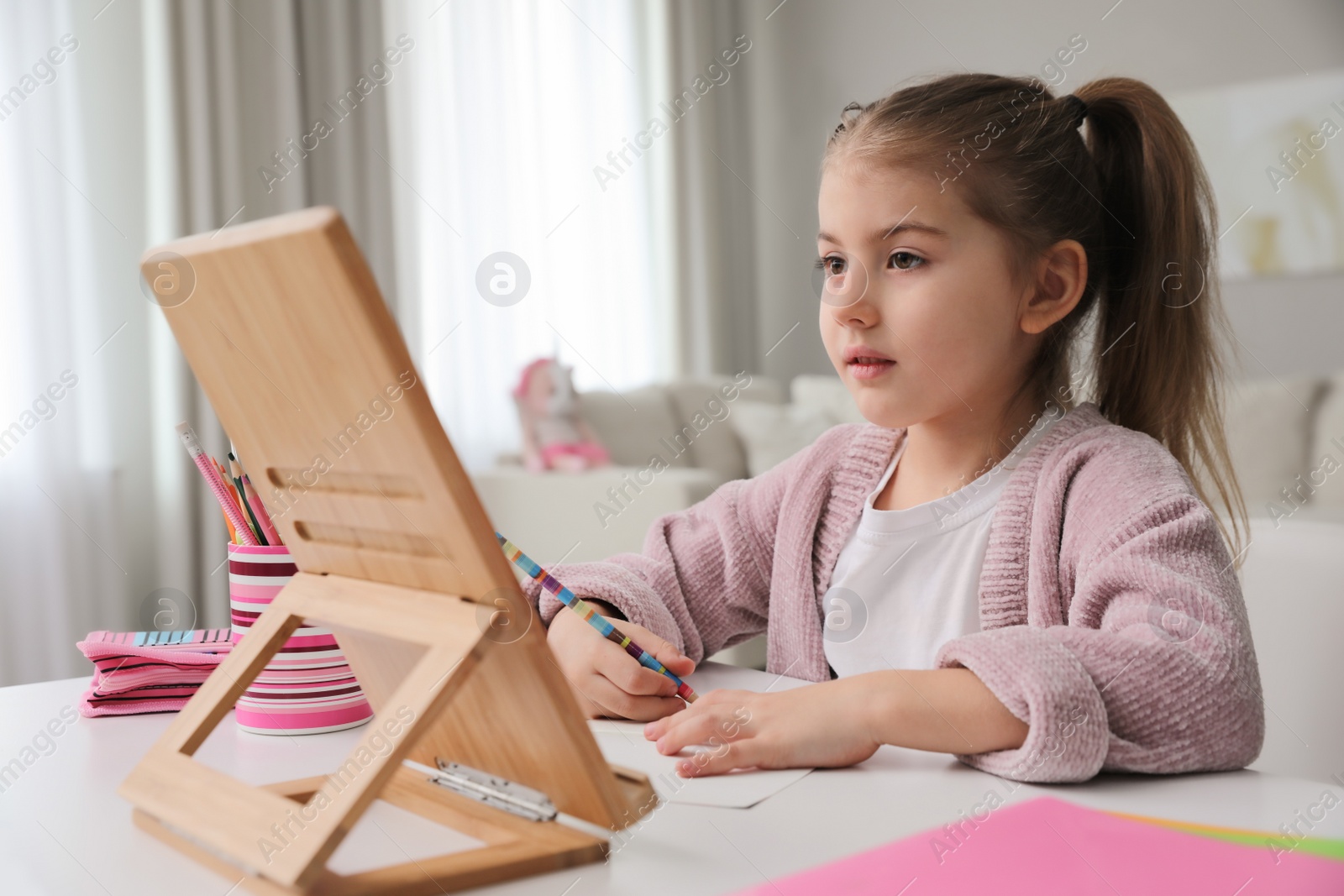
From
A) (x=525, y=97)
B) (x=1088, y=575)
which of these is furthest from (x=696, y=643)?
(x=525, y=97)

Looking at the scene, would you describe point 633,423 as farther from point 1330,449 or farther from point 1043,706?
point 1043,706

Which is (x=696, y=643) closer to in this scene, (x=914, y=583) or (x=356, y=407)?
(x=914, y=583)

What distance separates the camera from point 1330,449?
2.64 metres

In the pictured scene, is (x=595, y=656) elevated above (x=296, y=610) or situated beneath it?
situated beneath

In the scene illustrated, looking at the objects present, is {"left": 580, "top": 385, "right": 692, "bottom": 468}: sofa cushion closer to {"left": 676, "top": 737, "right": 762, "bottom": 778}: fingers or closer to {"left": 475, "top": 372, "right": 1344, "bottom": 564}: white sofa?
{"left": 475, "top": 372, "right": 1344, "bottom": 564}: white sofa

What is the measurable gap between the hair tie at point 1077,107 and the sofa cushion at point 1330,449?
1.91 m

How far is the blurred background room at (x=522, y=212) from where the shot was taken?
261cm

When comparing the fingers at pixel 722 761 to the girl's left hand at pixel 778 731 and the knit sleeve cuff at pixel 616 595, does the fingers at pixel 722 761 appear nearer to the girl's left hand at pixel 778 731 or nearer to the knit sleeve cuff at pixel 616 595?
the girl's left hand at pixel 778 731

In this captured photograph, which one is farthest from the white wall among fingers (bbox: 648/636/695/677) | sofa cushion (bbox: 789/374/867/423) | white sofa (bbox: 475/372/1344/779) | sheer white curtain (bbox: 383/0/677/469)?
fingers (bbox: 648/636/695/677)

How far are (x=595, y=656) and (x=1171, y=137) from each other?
2.04 feet

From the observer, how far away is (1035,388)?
3.13 ft

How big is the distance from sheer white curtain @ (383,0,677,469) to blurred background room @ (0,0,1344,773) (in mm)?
10

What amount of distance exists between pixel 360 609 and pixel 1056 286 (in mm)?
663

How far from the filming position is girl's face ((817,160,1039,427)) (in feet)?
2.83
